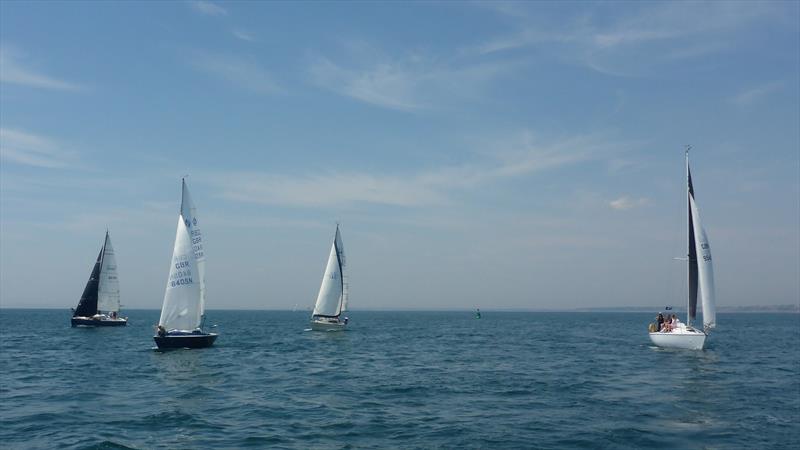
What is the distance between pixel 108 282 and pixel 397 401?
7941cm

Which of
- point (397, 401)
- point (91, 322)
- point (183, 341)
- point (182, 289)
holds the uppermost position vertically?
point (182, 289)

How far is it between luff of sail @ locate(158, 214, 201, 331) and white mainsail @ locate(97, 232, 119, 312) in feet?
161

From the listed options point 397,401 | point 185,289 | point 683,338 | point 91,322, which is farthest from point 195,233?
point 91,322

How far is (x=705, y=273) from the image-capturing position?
56938mm

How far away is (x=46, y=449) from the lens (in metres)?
20.8

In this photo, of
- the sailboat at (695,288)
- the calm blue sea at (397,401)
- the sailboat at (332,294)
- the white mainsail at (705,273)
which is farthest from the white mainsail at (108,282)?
the white mainsail at (705,273)

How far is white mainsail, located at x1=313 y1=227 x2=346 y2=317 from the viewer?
82.4 metres

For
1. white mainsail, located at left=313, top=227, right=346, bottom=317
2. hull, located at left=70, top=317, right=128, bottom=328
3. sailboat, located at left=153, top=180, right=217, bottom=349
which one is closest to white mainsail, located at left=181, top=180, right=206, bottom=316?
sailboat, located at left=153, top=180, right=217, bottom=349

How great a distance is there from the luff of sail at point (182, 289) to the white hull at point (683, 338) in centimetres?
4213

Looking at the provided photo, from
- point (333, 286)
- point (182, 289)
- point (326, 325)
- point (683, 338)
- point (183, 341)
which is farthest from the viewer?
point (326, 325)

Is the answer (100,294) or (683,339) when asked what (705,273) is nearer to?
(683,339)

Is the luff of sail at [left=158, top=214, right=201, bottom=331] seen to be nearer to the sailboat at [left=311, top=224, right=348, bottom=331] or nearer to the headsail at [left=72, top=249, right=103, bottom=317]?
the sailboat at [left=311, top=224, right=348, bottom=331]

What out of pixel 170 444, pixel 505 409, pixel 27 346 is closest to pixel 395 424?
pixel 505 409

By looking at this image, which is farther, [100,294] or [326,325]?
[100,294]
